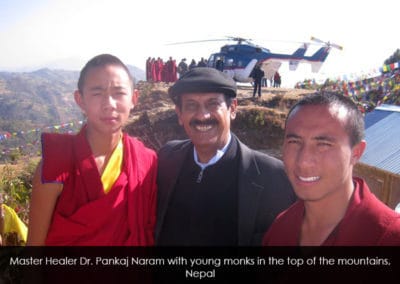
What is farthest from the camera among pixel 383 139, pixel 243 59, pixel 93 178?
pixel 243 59

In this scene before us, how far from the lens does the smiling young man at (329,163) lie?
1.56m

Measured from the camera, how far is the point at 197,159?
2311 millimetres

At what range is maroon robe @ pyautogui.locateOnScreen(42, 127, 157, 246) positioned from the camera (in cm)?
197

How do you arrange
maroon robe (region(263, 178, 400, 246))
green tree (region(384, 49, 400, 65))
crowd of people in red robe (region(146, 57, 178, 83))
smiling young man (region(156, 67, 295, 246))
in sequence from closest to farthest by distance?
1. maroon robe (region(263, 178, 400, 246))
2. smiling young man (region(156, 67, 295, 246))
3. crowd of people in red robe (region(146, 57, 178, 83))
4. green tree (region(384, 49, 400, 65))

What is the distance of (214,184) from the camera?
220cm

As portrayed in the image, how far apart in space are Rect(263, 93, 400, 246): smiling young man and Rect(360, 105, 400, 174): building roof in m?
2.44

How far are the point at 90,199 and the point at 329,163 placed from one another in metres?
1.35

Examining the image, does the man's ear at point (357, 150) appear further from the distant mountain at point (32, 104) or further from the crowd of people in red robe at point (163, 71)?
the distant mountain at point (32, 104)

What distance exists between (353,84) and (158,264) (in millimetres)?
15456

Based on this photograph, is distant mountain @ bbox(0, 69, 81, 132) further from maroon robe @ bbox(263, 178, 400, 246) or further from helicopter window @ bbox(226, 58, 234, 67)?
maroon robe @ bbox(263, 178, 400, 246)

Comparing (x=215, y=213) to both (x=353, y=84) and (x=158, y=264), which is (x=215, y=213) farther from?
(x=353, y=84)

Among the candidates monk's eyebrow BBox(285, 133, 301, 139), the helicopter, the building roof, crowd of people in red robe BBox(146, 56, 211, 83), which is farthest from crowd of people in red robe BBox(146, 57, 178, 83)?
monk's eyebrow BBox(285, 133, 301, 139)

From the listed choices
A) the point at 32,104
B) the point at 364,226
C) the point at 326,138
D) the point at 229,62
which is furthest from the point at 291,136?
the point at 32,104

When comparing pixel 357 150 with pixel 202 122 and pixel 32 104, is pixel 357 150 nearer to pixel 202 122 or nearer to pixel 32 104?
pixel 202 122
